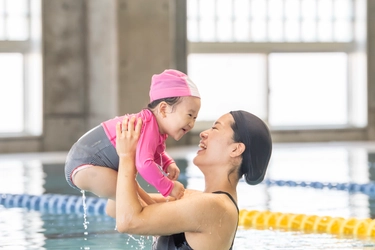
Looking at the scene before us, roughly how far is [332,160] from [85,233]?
8169 millimetres

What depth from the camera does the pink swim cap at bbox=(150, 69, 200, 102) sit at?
375 cm

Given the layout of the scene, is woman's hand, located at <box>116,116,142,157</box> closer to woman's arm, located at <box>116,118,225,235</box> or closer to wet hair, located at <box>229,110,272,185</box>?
woman's arm, located at <box>116,118,225,235</box>

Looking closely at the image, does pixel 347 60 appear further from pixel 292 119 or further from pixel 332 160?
pixel 332 160

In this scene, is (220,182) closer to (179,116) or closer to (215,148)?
(215,148)

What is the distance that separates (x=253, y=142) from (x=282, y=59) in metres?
16.8

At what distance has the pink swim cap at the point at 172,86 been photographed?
3746 mm

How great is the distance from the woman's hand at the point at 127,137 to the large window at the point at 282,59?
15.7 metres

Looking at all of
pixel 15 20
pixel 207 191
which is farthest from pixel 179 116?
pixel 15 20

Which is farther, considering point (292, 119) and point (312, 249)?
point (292, 119)

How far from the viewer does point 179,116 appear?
3760mm

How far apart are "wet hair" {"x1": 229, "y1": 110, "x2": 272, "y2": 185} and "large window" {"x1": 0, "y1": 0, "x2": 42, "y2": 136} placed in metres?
14.5

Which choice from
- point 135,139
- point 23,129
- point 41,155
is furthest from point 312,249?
point 23,129

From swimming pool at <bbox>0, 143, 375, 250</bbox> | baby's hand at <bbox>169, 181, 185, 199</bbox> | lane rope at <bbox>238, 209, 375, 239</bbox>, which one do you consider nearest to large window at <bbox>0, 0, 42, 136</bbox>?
swimming pool at <bbox>0, 143, 375, 250</bbox>

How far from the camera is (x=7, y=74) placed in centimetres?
1784
